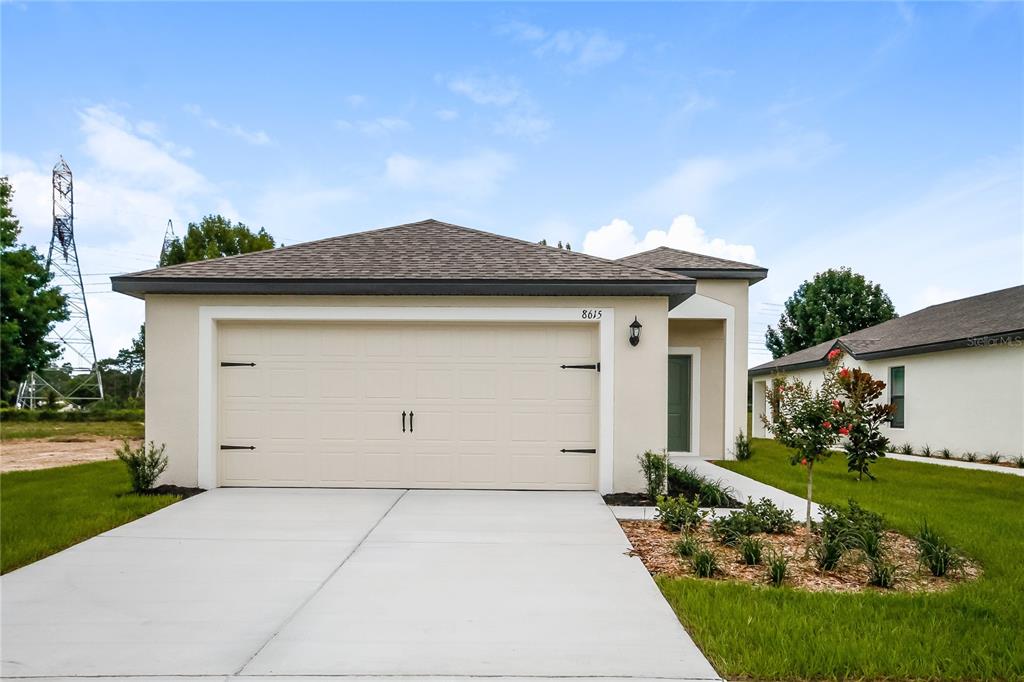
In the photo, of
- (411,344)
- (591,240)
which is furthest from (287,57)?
(591,240)

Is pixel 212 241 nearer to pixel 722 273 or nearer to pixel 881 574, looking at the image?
pixel 722 273

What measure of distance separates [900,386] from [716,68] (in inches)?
420

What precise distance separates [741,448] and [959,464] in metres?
5.10

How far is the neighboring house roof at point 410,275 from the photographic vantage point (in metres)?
7.79

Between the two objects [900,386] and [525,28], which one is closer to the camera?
[525,28]

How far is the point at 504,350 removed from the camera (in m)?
8.10

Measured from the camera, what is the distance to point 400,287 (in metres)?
7.86

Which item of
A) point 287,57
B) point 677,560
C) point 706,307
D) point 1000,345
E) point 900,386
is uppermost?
point 287,57

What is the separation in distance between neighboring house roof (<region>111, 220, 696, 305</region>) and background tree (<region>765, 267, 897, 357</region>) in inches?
1253

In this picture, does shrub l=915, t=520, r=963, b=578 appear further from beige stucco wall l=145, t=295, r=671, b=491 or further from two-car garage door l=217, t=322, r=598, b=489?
two-car garage door l=217, t=322, r=598, b=489

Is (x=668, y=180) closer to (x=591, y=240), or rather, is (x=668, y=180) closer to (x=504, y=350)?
(x=504, y=350)

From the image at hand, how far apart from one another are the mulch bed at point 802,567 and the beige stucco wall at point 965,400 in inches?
373

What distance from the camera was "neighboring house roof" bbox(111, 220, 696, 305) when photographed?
25.6ft

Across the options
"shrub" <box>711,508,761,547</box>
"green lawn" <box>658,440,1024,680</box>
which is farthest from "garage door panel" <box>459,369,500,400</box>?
"green lawn" <box>658,440,1024,680</box>
